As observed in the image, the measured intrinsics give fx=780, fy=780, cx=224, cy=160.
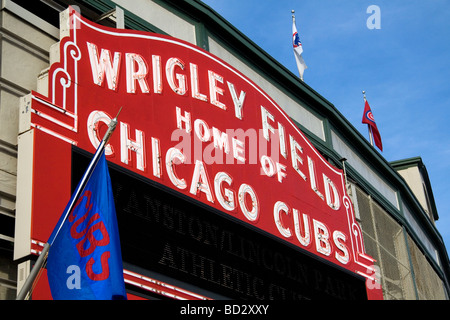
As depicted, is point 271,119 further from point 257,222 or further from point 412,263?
point 412,263

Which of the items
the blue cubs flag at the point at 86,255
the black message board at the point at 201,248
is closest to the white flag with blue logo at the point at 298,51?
the black message board at the point at 201,248

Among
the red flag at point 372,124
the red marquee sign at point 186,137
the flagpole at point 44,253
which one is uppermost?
the red flag at point 372,124

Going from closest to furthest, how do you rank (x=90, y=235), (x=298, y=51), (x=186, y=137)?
(x=90, y=235), (x=186, y=137), (x=298, y=51)

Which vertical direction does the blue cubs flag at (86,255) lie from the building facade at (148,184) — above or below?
below

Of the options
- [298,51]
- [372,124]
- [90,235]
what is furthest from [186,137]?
[372,124]

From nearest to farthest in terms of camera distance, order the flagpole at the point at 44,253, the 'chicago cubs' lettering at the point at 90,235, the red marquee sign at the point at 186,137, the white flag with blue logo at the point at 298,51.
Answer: the flagpole at the point at 44,253 → the 'chicago cubs' lettering at the point at 90,235 → the red marquee sign at the point at 186,137 → the white flag with blue logo at the point at 298,51

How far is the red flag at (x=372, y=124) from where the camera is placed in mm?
27391

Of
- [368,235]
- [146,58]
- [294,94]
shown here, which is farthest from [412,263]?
[146,58]

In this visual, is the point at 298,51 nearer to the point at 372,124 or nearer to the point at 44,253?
the point at 372,124

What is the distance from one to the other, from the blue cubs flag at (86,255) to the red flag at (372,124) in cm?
2027

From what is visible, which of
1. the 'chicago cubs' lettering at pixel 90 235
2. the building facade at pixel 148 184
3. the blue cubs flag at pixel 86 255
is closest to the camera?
the blue cubs flag at pixel 86 255

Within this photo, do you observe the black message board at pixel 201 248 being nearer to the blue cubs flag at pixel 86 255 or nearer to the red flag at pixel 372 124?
the blue cubs flag at pixel 86 255

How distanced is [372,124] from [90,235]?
820 inches

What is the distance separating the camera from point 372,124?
90.0ft
